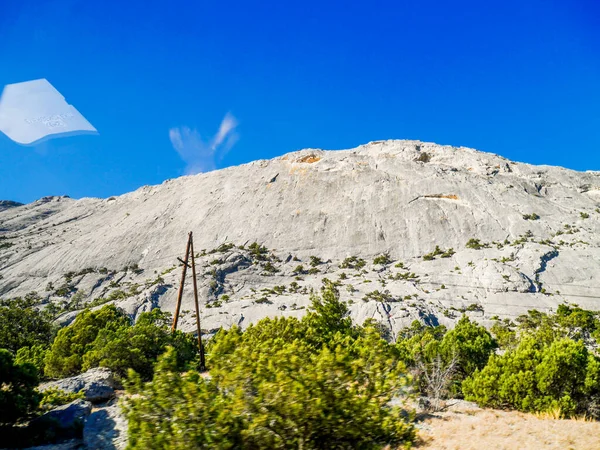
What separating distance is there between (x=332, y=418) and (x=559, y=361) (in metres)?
13.6

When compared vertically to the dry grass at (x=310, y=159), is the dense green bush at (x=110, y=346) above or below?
below

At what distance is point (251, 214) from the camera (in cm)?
8138

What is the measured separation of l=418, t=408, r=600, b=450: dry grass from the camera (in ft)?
35.1

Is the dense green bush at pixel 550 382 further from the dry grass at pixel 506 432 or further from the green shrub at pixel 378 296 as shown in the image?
the green shrub at pixel 378 296

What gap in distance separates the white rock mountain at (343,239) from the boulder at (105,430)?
2948 cm

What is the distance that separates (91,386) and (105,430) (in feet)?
16.9

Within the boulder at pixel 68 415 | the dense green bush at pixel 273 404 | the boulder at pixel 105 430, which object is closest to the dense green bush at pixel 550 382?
the dense green bush at pixel 273 404

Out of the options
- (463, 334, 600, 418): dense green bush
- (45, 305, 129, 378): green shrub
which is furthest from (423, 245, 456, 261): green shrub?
(45, 305, 129, 378): green shrub

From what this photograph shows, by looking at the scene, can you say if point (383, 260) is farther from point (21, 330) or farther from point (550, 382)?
point (21, 330)

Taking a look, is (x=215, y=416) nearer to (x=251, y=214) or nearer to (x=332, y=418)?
(x=332, y=418)

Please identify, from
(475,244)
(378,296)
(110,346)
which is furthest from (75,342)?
(475,244)

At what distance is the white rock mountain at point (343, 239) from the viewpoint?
166 ft

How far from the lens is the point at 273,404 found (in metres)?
5.88

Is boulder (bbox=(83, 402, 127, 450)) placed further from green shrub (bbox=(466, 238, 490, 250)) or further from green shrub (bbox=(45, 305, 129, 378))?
green shrub (bbox=(466, 238, 490, 250))
